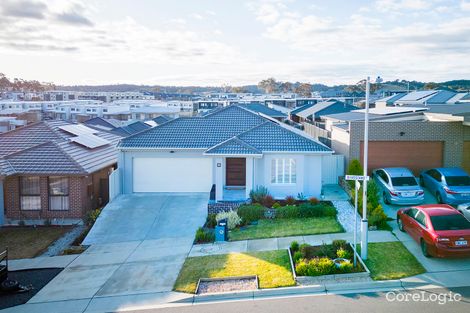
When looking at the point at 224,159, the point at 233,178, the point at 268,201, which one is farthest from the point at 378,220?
the point at 233,178

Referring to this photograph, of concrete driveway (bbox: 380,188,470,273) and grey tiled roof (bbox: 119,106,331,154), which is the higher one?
grey tiled roof (bbox: 119,106,331,154)

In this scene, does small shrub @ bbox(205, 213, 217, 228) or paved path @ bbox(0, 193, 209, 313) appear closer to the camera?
paved path @ bbox(0, 193, 209, 313)

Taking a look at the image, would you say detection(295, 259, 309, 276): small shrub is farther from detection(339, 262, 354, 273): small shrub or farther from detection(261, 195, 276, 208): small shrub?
detection(261, 195, 276, 208): small shrub

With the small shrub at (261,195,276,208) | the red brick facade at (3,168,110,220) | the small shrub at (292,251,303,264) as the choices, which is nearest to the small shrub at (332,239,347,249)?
the small shrub at (292,251,303,264)

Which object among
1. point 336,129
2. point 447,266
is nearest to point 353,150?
point 336,129

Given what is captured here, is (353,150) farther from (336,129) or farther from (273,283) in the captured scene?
(273,283)

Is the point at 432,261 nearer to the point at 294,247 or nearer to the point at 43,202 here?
the point at 294,247
